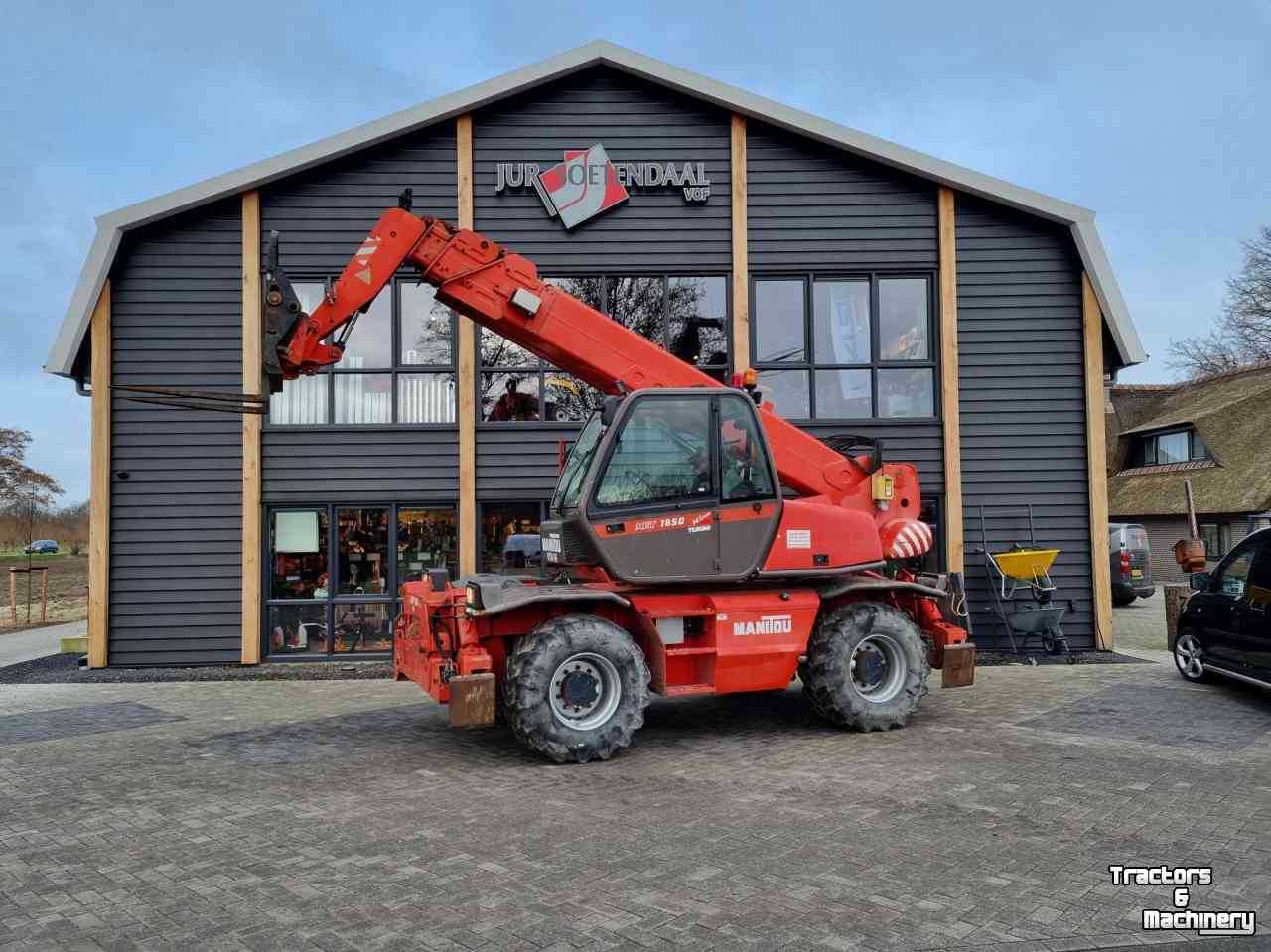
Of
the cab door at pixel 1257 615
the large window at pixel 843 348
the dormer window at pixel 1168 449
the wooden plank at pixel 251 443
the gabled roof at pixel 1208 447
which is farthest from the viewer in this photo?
the dormer window at pixel 1168 449

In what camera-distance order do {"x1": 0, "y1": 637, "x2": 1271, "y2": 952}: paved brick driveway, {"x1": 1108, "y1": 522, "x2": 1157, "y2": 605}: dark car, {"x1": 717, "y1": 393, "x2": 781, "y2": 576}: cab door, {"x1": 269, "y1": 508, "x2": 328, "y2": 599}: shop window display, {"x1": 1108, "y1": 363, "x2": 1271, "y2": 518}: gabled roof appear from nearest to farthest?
{"x1": 0, "y1": 637, "x2": 1271, "y2": 952}: paved brick driveway
{"x1": 717, "y1": 393, "x2": 781, "y2": 576}: cab door
{"x1": 269, "y1": 508, "x2": 328, "y2": 599}: shop window display
{"x1": 1108, "y1": 522, "x2": 1157, "y2": 605}: dark car
{"x1": 1108, "y1": 363, "x2": 1271, "y2": 518}: gabled roof

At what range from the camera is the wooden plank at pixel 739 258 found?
11.9 m

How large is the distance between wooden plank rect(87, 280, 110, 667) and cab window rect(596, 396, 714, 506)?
7481 millimetres

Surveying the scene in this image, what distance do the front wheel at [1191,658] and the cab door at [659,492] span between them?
224 inches

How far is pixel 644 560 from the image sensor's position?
7230 mm

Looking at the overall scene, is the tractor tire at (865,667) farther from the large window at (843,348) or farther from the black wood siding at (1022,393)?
the large window at (843,348)

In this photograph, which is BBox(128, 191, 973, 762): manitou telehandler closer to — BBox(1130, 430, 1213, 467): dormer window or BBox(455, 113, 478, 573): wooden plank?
BBox(455, 113, 478, 573): wooden plank

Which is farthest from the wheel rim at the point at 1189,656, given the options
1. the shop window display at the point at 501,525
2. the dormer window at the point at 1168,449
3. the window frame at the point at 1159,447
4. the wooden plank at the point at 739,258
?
the dormer window at the point at 1168,449

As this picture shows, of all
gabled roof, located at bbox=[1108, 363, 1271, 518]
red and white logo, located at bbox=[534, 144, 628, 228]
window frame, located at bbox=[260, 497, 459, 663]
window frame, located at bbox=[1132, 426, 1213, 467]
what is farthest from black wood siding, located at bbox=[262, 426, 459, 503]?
window frame, located at bbox=[1132, 426, 1213, 467]

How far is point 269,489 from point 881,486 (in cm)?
748

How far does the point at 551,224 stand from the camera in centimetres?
1205

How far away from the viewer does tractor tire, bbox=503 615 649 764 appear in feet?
21.8

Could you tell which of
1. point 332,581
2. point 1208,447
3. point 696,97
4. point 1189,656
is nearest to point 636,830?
point 1189,656

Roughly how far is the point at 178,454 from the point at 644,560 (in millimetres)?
7231
